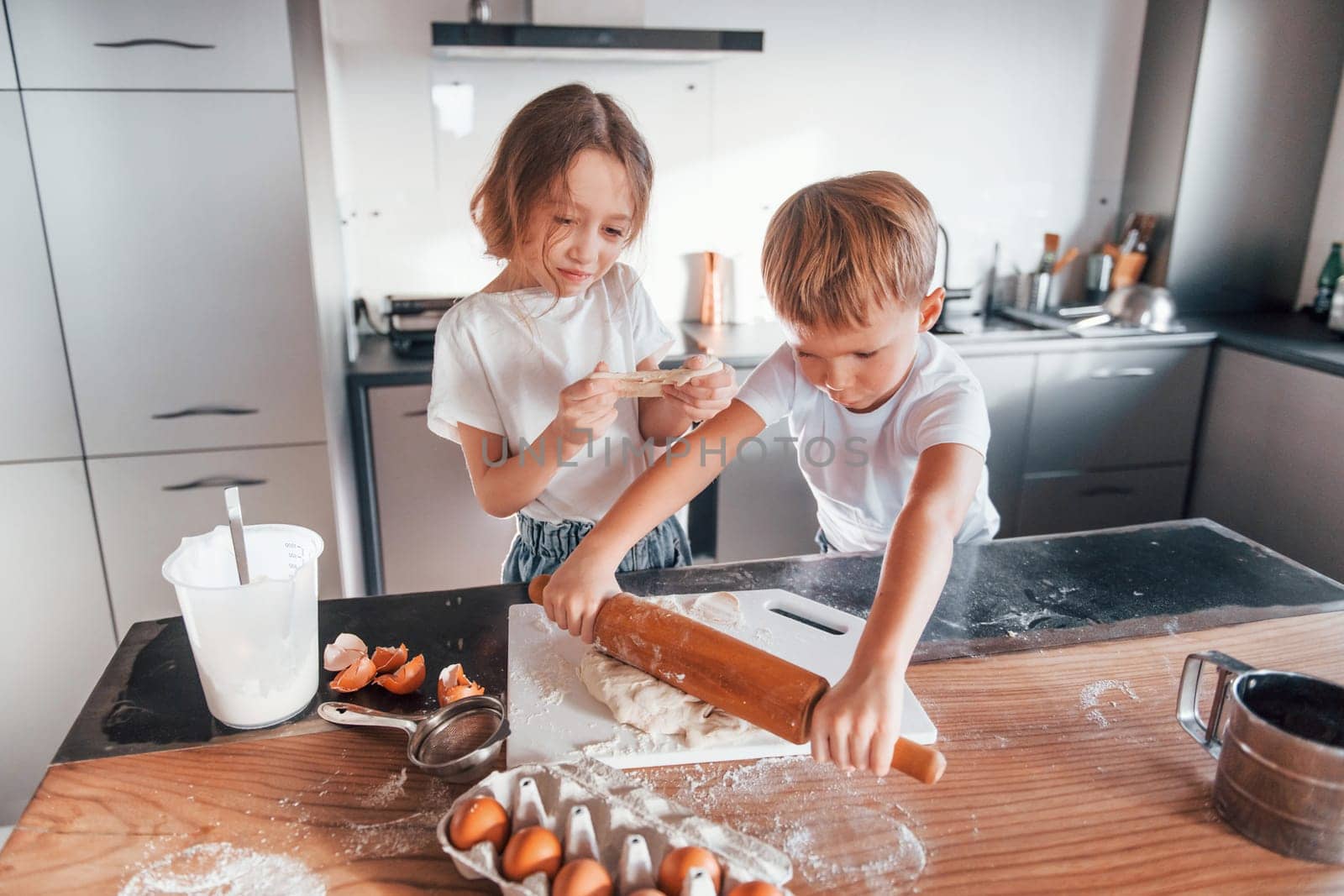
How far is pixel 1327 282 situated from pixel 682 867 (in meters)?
2.94

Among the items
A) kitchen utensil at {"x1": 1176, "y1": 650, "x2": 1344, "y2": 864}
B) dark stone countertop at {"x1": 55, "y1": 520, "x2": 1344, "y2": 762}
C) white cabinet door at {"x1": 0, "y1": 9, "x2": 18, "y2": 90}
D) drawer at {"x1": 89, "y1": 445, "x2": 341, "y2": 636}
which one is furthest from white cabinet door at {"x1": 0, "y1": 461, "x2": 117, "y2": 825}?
kitchen utensil at {"x1": 1176, "y1": 650, "x2": 1344, "y2": 864}

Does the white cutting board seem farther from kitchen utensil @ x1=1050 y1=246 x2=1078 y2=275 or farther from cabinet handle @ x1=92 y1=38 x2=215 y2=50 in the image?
kitchen utensil @ x1=1050 y1=246 x2=1078 y2=275

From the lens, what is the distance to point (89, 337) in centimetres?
178

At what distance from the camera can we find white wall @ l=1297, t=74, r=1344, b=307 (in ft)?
8.61

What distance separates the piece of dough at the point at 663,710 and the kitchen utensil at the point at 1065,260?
241 cm

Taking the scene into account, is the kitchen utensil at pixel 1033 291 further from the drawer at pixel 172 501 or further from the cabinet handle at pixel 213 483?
the cabinet handle at pixel 213 483

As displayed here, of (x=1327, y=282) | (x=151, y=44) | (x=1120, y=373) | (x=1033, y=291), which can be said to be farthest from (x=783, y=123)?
(x=1327, y=282)

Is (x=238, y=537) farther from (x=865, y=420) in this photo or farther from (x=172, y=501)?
(x=172, y=501)

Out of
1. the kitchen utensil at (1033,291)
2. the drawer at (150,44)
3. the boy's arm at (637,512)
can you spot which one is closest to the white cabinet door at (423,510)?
the drawer at (150,44)

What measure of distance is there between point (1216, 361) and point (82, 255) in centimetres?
280

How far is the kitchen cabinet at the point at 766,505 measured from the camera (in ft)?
7.57

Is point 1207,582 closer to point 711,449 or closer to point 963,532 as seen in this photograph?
point 963,532

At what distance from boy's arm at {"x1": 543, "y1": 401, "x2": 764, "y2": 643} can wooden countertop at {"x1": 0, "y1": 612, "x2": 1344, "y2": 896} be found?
0.19 meters

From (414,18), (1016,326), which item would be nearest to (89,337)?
(414,18)
